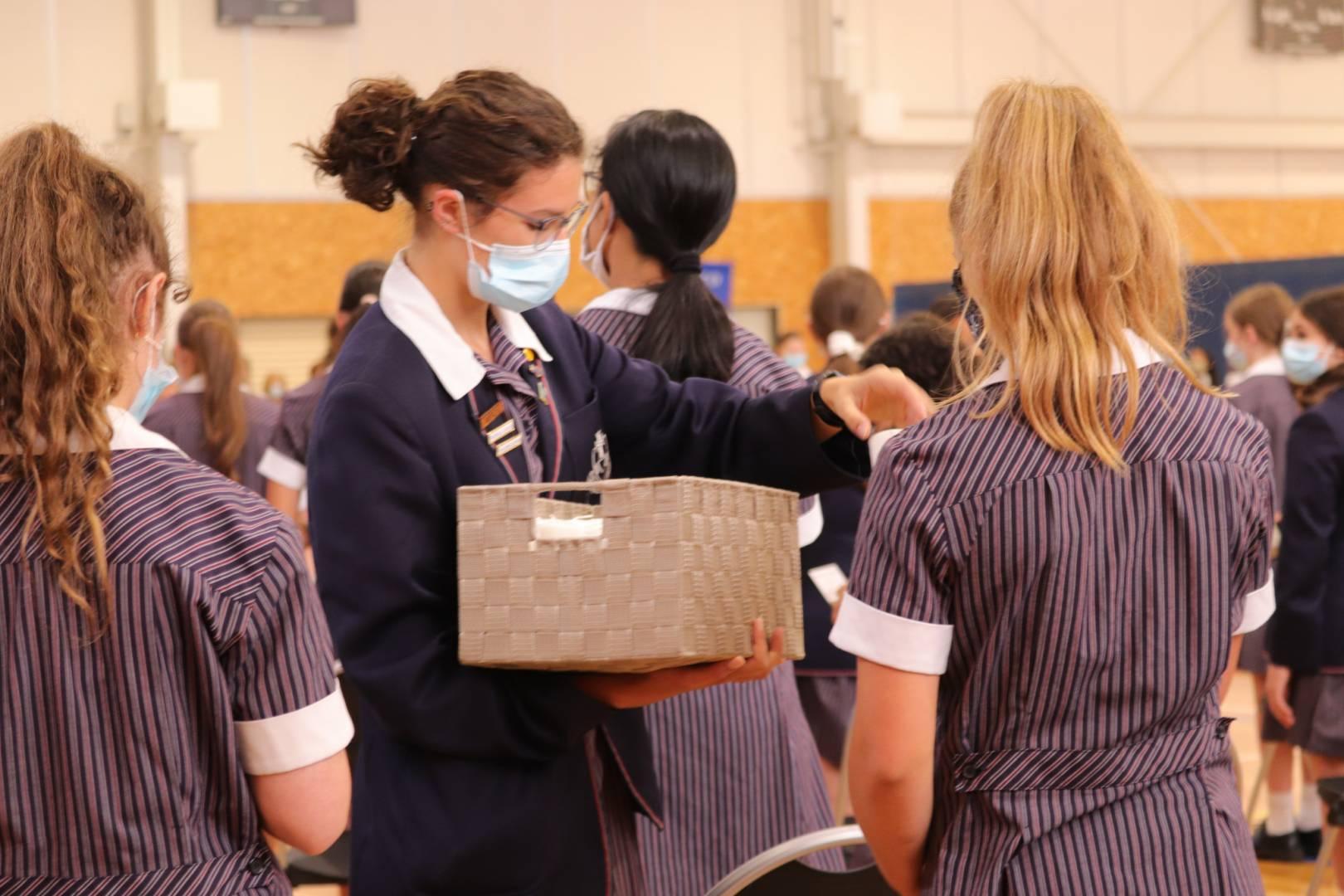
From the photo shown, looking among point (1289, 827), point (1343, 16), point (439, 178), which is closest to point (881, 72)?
point (1343, 16)

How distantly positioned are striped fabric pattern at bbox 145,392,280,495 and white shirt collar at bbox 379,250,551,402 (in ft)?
11.2

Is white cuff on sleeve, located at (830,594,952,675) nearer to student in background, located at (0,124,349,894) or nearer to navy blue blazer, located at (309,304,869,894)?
navy blue blazer, located at (309,304,869,894)

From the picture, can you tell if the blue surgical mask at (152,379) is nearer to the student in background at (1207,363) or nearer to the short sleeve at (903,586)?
the short sleeve at (903,586)

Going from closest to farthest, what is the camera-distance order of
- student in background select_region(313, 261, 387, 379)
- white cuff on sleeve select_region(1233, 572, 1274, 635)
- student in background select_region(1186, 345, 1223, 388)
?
white cuff on sleeve select_region(1233, 572, 1274, 635), student in background select_region(313, 261, 387, 379), student in background select_region(1186, 345, 1223, 388)

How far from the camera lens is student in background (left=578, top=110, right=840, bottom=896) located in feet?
8.43

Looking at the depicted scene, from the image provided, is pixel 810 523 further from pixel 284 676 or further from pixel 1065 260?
pixel 284 676

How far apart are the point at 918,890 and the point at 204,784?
0.78 metres

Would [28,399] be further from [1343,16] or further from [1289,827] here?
[1343,16]

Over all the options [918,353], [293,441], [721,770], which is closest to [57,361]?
[721,770]

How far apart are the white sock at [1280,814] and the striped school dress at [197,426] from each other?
3.62 m

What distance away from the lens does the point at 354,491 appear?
6.05 ft

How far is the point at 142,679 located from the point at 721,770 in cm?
129

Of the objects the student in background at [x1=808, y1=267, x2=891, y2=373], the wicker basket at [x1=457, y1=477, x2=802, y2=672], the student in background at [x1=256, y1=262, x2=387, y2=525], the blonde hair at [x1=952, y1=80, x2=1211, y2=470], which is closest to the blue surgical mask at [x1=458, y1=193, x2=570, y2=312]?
the wicker basket at [x1=457, y1=477, x2=802, y2=672]

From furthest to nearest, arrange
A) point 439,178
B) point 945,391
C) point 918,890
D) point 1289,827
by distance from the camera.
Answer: point 1289,827 → point 945,391 → point 439,178 → point 918,890
